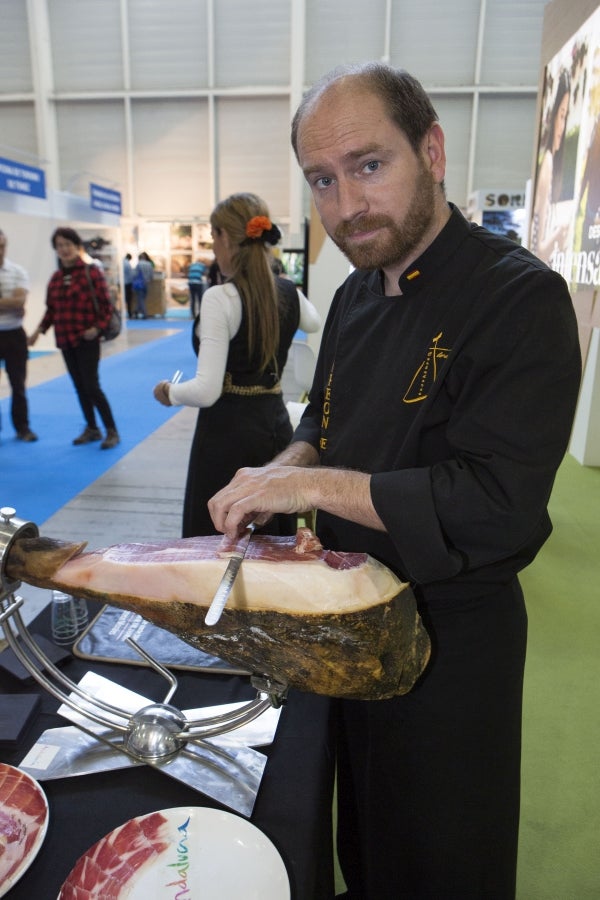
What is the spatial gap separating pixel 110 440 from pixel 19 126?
45.9ft

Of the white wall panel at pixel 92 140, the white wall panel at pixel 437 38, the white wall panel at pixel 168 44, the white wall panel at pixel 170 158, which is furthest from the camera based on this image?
the white wall panel at pixel 92 140

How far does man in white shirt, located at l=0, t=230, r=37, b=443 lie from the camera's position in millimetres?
5172

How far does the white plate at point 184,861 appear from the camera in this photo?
80 centimetres

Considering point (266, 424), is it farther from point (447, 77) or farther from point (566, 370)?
point (447, 77)

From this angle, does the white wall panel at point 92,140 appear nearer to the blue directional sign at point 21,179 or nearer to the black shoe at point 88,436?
the blue directional sign at point 21,179

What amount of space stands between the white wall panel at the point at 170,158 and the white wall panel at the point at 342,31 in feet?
9.84

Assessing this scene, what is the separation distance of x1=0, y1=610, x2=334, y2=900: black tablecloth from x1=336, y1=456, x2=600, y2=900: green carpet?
36.9 inches

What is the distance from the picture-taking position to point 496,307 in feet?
3.10

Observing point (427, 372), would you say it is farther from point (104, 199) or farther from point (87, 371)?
point (104, 199)

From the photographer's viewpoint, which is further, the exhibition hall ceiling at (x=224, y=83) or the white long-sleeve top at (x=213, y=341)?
the exhibition hall ceiling at (x=224, y=83)

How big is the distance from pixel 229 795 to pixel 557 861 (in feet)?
4.63

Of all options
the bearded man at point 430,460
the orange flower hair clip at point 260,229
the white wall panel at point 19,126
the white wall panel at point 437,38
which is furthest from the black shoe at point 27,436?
the white wall panel at point 19,126

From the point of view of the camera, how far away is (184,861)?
840mm

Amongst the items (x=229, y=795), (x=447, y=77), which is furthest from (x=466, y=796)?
(x=447, y=77)
